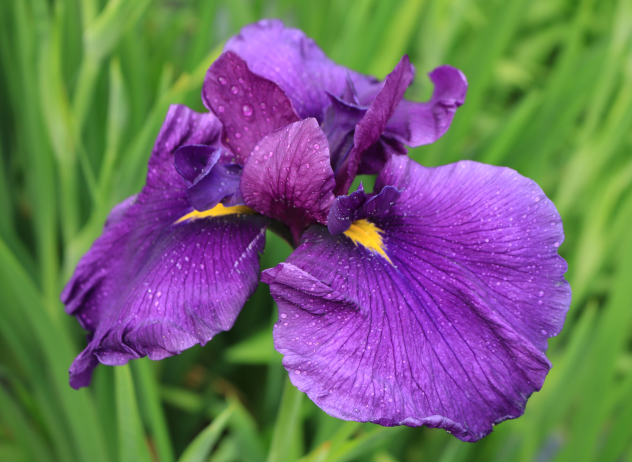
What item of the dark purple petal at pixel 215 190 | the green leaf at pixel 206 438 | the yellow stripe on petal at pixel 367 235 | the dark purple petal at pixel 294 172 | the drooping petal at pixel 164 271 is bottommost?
the green leaf at pixel 206 438

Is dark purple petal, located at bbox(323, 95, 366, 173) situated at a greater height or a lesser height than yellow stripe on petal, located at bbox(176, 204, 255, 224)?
greater

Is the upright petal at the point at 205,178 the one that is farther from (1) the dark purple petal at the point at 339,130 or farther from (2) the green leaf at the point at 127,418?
(2) the green leaf at the point at 127,418

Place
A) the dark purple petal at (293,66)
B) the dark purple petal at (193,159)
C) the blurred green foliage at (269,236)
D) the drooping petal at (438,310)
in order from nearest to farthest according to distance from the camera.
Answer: the drooping petal at (438,310)
the dark purple petal at (193,159)
the dark purple petal at (293,66)
the blurred green foliage at (269,236)

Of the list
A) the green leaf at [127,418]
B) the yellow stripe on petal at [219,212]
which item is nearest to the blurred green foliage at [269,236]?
the green leaf at [127,418]

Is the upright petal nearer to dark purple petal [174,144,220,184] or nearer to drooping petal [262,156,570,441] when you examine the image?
dark purple petal [174,144,220,184]

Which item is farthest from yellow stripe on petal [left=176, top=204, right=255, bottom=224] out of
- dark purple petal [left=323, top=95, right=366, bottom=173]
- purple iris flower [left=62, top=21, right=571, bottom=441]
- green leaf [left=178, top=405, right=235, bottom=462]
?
green leaf [left=178, top=405, right=235, bottom=462]

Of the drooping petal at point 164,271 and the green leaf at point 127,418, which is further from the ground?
the drooping petal at point 164,271

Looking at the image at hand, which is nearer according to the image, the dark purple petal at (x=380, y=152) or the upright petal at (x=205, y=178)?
the upright petal at (x=205, y=178)
